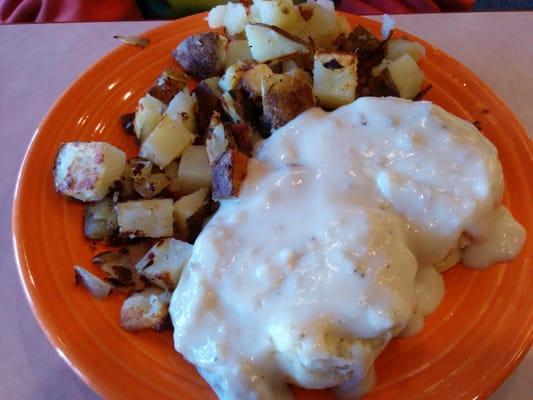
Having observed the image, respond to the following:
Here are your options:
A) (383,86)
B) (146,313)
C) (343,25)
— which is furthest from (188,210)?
(343,25)

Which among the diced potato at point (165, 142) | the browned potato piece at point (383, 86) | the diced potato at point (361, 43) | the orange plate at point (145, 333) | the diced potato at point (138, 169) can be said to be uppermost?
the diced potato at point (361, 43)

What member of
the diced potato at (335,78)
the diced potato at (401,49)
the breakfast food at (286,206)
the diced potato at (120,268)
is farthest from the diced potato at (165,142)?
the diced potato at (401,49)

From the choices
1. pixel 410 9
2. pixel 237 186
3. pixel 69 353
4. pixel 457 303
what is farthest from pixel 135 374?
pixel 410 9

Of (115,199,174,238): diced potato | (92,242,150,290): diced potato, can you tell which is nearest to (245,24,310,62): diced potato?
(115,199,174,238): diced potato

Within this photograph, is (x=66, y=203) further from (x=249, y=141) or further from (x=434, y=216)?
(x=434, y=216)

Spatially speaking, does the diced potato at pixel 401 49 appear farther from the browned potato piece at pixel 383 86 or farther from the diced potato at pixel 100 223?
Answer: the diced potato at pixel 100 223

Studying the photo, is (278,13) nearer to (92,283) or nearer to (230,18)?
(230,18)
